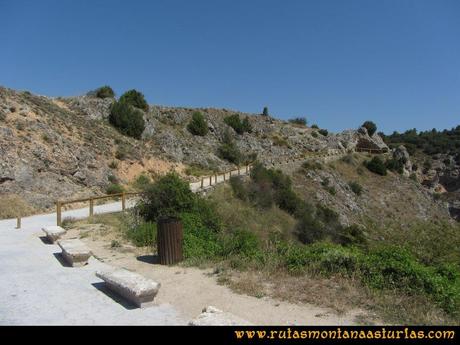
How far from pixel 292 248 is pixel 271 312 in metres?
4.27

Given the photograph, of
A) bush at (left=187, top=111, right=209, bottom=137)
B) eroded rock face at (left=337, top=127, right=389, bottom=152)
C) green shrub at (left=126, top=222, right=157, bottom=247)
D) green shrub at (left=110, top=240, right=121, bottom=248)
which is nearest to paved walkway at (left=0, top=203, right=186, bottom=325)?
green shrub at (left=110, top=240, right=121, bottom=248)

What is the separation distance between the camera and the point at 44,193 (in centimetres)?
2516

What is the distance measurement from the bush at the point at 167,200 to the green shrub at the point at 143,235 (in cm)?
147

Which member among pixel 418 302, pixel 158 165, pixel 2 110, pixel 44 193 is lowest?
pixel 418 302

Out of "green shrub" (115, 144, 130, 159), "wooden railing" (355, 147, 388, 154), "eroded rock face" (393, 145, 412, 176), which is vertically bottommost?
"green shrub" (115, 144, 130, 159)

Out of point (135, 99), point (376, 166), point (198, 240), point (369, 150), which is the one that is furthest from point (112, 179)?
point (369, 150)

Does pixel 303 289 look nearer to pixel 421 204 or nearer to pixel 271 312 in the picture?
pixel 271 312

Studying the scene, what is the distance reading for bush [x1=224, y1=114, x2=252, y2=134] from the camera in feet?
205

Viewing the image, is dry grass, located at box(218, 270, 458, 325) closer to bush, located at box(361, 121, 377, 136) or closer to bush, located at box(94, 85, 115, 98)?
bush, located at box(94, 85, 115, 98)

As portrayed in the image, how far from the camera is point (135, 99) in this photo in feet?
172

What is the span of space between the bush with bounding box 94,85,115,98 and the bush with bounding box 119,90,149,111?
163 centimetres

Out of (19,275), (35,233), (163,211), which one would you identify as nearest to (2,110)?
(35,233)

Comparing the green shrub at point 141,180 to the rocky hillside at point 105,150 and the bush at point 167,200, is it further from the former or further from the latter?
the bush at point 167,200

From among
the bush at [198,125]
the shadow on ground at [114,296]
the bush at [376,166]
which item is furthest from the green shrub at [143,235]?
the bush at [376,166]
